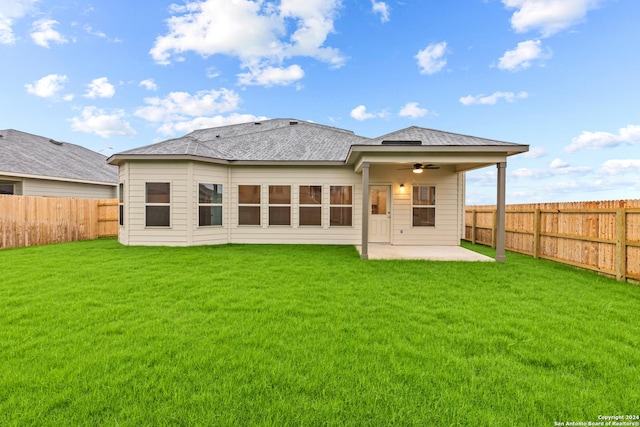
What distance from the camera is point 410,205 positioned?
1005cm

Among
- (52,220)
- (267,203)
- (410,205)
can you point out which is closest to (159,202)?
(267,203)

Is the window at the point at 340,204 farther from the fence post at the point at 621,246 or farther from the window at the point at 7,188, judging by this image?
the window at the point at 7,188

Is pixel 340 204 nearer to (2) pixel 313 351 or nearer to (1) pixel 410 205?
(1) pixel 410 205

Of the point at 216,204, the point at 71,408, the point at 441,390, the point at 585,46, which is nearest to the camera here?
the point at 71,408

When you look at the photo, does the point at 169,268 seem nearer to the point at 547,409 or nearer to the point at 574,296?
the point at 547,409

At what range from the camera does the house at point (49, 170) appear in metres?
12.3

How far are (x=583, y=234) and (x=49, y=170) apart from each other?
63.5ft

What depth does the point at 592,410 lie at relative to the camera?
6.51 feet

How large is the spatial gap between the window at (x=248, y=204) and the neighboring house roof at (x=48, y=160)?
933cm

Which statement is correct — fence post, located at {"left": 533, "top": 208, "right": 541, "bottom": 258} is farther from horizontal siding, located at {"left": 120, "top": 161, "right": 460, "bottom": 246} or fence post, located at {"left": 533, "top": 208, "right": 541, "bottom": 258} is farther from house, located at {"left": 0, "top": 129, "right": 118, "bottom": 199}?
house, located at {"left": 0, "top": 129, "right": 118, "bottom": 199}

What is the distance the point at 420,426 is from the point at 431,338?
4.33ft

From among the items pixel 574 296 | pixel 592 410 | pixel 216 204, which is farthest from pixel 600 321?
pixel 216 204

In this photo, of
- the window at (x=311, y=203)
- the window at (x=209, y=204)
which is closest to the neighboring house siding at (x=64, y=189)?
the window at (x=209, y=204)

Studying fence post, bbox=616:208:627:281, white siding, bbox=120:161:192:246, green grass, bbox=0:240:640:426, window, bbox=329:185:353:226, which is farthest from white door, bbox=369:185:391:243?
white siding, bbox=120:161:192:246
